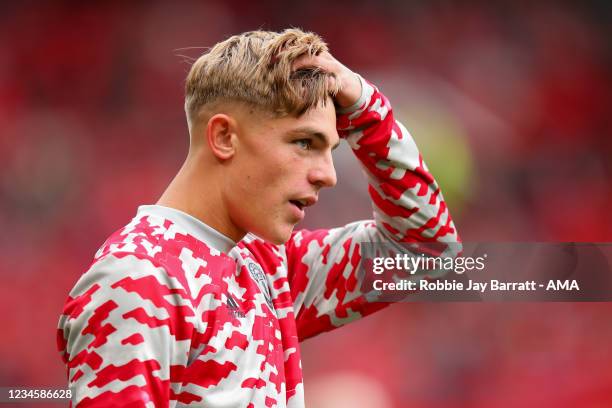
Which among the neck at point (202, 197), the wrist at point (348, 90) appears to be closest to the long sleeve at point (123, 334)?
the neck at point (202, 197)

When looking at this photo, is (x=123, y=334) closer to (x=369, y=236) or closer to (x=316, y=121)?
(x=316, y=121)

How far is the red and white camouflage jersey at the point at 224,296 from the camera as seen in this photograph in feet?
2.43

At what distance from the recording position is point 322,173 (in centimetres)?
91

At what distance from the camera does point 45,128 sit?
80.0 inches

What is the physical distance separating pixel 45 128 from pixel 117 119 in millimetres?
169

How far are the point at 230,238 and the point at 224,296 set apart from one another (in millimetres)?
74

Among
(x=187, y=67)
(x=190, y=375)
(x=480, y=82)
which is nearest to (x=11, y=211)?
(x=187, y=67)

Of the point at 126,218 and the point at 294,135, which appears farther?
the point at 126,218

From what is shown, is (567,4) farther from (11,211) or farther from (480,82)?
(11,211)

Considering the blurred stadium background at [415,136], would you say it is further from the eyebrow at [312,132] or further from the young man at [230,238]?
the eyebrow at [312,132]

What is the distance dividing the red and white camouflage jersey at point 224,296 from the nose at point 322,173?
0.11 meters
